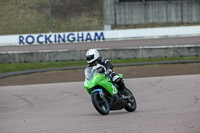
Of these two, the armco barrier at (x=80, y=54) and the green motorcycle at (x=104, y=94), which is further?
the armco barrier at (x=80, y=54)

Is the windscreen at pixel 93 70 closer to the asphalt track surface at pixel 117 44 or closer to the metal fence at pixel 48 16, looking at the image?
the asphalt track surface at pixel 117 44

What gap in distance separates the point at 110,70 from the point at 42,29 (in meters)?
43.0

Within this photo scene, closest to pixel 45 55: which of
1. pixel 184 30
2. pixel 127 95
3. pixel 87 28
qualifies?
pixel 184 30

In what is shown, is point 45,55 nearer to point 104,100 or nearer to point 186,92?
point 186,92

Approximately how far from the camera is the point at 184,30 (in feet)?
124

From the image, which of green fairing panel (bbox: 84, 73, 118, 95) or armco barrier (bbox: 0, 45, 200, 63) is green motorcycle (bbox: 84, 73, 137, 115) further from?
armco barrier (bbox: 0, 45, 200, 63)

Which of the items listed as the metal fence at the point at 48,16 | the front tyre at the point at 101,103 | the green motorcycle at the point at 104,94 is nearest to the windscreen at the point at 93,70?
the green motorcycle at the point at 104,94

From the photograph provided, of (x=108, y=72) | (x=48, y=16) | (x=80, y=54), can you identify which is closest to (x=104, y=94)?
(x=108, y=72)

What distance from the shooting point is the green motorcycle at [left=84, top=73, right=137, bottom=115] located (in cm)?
838

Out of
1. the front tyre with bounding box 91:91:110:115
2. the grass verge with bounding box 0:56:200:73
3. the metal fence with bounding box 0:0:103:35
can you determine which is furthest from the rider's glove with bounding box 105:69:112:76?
the metal fence with bounding box 0:0:103:35

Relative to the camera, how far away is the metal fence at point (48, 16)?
2012 inches

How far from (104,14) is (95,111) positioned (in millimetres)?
47087

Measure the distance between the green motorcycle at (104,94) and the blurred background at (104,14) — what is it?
143 feet

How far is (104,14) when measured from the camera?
56000 millimetres
